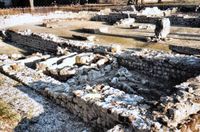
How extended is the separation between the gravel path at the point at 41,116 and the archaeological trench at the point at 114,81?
185mm

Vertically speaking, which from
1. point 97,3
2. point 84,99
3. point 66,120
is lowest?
point 66,120

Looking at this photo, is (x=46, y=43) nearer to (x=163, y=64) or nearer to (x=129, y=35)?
(x=129, y=35)

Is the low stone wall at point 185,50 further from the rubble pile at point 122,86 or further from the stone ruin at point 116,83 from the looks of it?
the rubble pile at point 122,86

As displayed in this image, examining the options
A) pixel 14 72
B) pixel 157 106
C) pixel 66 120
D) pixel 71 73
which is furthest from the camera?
pixel 71 73

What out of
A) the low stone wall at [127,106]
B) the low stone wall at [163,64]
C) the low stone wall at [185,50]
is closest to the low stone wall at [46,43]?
the low stone wall at [163,64]

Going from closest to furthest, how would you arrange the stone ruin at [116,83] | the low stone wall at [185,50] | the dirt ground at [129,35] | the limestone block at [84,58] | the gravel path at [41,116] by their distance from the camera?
the stone ruin at [116,83]
the gravel path at [41,116]
the limestone block at [84,58]
the low stone wall at [185,50]
the dirt ground at [129,35]

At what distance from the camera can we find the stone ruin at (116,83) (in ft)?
22.3

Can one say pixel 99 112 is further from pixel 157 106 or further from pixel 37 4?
pixel 37 4

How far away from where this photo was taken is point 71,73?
12477mm

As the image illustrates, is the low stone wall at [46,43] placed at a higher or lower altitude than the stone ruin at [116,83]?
higher

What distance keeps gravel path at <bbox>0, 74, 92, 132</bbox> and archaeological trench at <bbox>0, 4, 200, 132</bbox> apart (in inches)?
7.3

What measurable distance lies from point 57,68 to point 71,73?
79cm

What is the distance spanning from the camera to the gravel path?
811 cm

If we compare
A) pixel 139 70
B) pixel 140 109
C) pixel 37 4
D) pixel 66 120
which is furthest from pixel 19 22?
pixel 140 109
